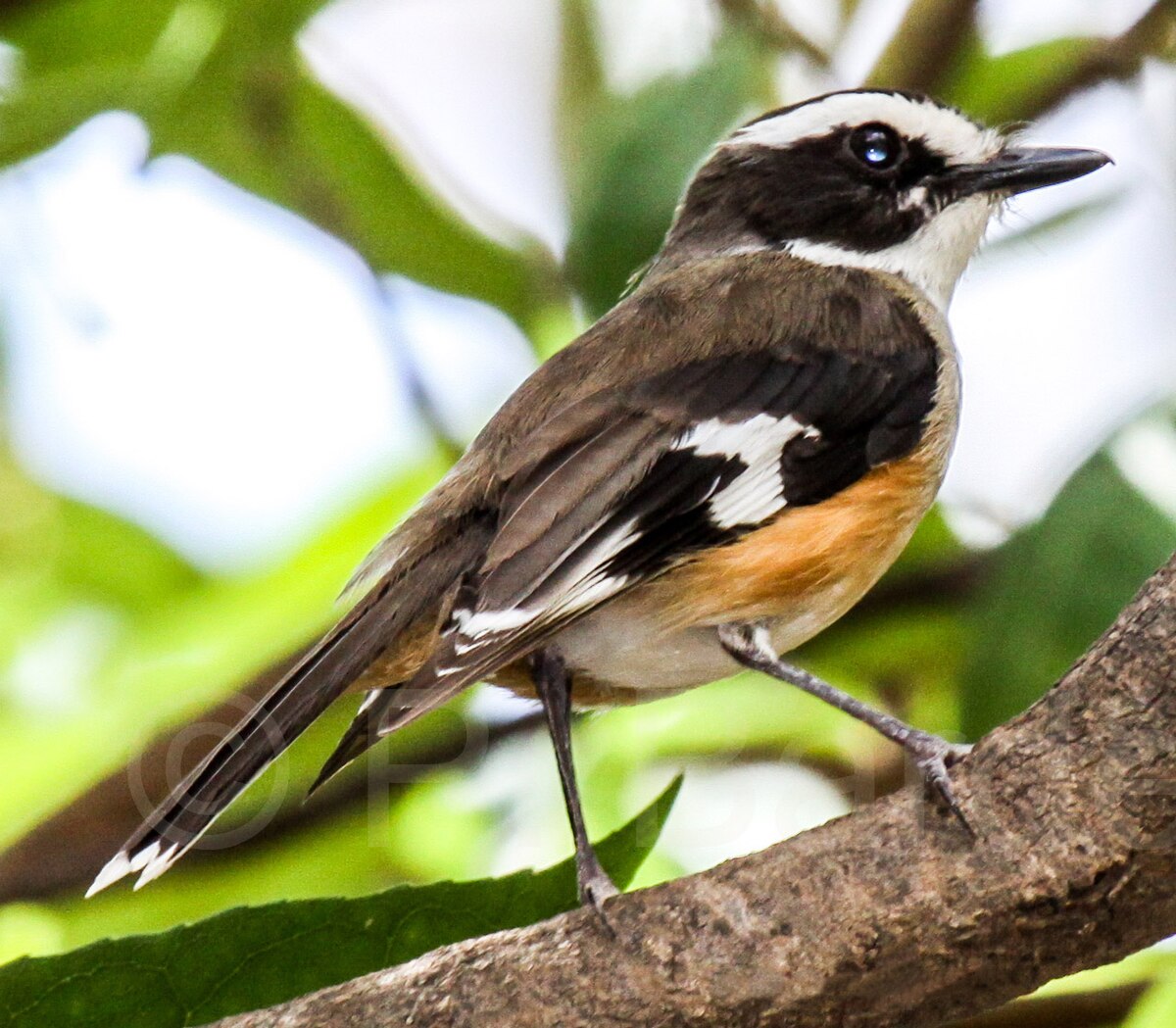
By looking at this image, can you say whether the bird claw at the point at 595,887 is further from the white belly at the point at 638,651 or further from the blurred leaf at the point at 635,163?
the blurred leaf at the point at 635,163

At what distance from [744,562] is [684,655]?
0.24 meters

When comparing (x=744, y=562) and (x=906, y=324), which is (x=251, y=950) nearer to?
(x=744, y=562)

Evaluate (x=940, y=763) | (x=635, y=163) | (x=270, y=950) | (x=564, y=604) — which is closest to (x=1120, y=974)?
(x=940, y=763)

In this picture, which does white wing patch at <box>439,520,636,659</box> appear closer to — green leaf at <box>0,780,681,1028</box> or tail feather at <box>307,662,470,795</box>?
tail feather at <box>307,662,470,795</box>

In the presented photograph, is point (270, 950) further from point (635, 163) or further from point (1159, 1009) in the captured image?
point (635, 163)

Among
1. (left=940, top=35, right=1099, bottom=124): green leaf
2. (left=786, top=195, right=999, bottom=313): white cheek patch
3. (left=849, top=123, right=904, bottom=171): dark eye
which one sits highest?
(left=940, top=35, right=1099, bottom=124): green leaf

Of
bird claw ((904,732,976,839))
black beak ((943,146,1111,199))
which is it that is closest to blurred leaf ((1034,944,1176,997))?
bird claw ((904,732,976,839))

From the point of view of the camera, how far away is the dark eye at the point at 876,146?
346cm

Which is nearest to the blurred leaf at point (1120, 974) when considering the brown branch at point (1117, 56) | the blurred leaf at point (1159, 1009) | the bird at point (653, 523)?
the blurred leaf at point (1159, 1009)

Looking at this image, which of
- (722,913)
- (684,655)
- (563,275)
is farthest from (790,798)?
(722,913)

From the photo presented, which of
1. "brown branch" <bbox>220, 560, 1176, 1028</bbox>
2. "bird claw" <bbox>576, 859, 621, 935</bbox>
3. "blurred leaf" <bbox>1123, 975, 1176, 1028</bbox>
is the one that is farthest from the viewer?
"blurred leaf" <bbox>1123, 975, 1176, 1028</bbox>

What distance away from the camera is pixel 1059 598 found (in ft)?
9.71

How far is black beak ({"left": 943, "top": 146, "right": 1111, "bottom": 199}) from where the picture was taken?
3385 millimetres

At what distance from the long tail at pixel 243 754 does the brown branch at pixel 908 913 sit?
50cm
